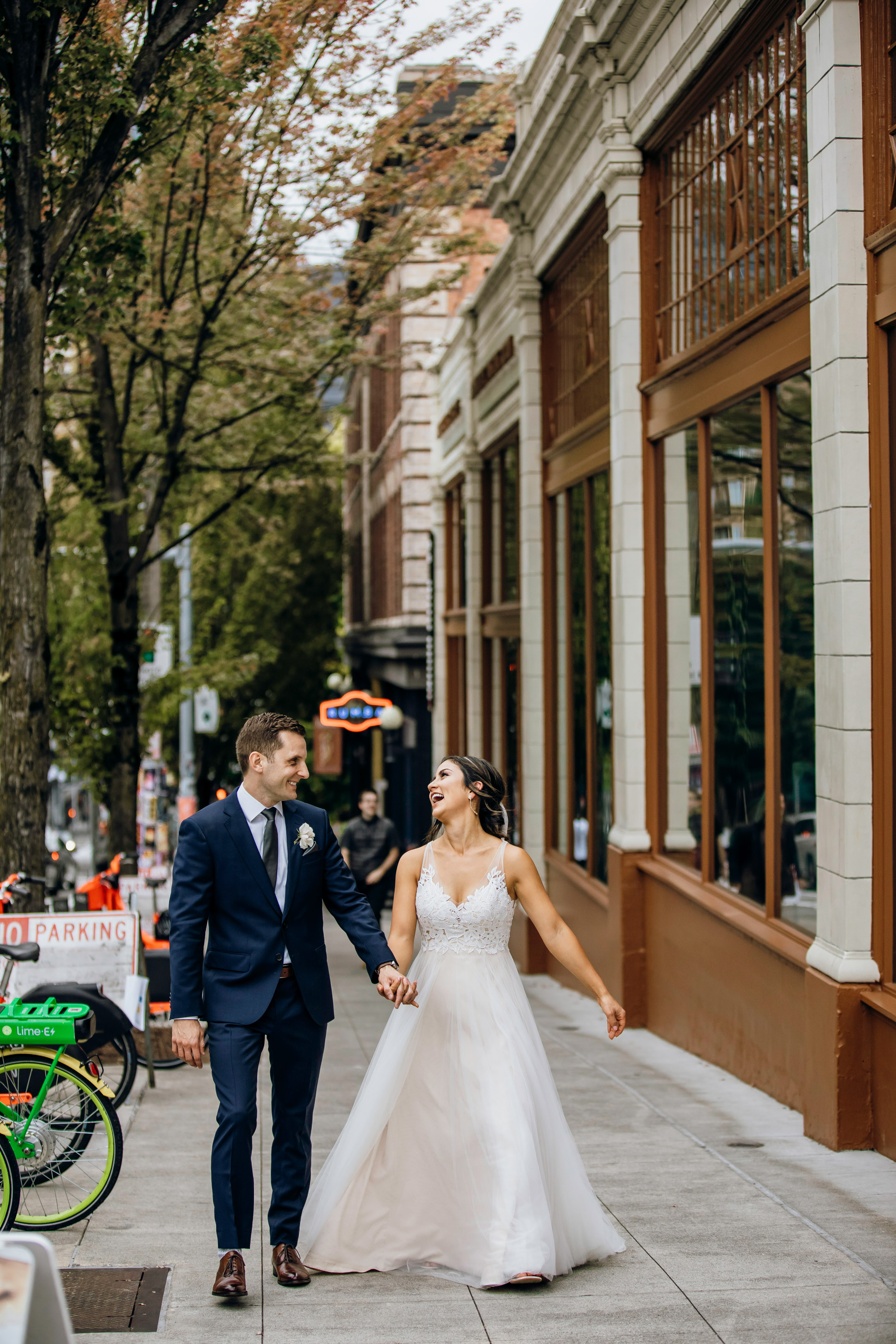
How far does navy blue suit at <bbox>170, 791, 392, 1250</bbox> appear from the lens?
15.1ft

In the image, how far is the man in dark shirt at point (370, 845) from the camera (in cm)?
1461

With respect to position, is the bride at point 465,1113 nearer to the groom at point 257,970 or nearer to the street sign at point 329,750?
the groom at point 257,970

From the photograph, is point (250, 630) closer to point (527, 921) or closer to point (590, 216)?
point (527, 921)

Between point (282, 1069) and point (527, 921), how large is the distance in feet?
33.3

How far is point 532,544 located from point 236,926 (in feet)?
33.1

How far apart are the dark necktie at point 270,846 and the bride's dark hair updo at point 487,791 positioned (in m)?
0.67

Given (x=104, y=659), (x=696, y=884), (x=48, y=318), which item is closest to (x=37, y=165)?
(x=48, y=318)

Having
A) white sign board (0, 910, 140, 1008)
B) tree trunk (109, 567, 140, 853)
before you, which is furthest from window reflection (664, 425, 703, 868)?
tree trunk (109, 567, 140, 853)

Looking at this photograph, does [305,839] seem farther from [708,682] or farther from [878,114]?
[708,682]

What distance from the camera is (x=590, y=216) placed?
1204cm

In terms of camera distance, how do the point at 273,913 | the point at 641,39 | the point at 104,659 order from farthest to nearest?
the point at 104,659 → the point at 641,39 → the point at 273,913

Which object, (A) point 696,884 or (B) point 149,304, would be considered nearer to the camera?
(A) point 696,884

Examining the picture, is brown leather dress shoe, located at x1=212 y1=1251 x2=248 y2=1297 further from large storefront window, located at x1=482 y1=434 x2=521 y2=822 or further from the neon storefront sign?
the neon storefront sign

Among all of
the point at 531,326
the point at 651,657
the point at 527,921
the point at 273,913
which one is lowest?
the point at 527,921
